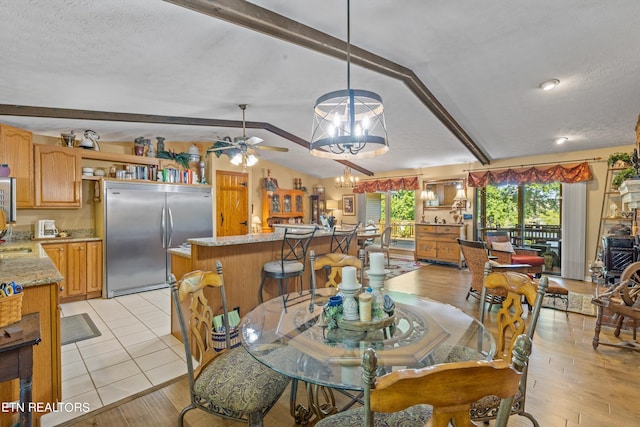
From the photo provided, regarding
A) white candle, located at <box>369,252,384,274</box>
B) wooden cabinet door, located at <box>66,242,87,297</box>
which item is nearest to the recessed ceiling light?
white candle, located at <box>369,252,384,274</box>

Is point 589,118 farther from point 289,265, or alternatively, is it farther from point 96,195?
point 96,195

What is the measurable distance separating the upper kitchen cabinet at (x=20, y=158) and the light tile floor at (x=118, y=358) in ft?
5.13

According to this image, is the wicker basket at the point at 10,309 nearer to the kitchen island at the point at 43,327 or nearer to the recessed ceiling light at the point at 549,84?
the kitchen island at the point at 43,327

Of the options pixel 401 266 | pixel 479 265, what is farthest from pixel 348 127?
pixel 401 266

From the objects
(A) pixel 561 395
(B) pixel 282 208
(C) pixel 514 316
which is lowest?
(A) pixel 561 395

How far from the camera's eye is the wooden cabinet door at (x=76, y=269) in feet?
13.9

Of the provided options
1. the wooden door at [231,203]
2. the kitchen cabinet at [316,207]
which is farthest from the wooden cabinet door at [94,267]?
the kitchen cabinet at [316,207]

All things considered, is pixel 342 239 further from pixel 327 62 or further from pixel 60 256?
pixel 60 256

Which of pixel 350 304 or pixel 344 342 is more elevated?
pixel 350 304

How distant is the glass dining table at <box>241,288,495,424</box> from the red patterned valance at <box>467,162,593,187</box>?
5.15 metres

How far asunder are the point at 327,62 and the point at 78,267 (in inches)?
172

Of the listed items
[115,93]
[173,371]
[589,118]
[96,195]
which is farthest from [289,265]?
[589,118]

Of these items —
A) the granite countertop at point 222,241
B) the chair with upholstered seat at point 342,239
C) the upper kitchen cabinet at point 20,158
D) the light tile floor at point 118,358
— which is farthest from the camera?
the chair with upholstered seat at point 342,239

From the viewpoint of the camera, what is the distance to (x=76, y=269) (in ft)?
14.1
